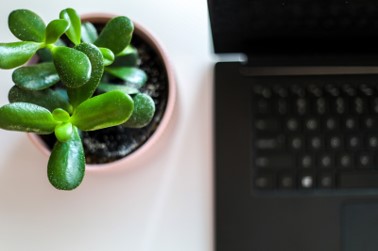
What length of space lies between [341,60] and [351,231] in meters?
0.18

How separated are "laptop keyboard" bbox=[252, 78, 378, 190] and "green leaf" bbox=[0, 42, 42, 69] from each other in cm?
25

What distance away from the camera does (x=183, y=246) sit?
1.94 feet

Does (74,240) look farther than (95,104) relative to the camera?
Yes

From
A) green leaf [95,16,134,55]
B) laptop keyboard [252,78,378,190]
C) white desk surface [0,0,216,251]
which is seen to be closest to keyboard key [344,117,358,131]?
laptop keyboard [252,78,378,190]

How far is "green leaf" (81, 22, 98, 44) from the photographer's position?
529 millimetres

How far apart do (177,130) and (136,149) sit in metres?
0.06

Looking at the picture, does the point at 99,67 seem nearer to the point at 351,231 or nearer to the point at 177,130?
the point at 177,130

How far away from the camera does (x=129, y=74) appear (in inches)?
21.5

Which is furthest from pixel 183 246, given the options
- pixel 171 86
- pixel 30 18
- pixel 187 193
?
pixel 30 18

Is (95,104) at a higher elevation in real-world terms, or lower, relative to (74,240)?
higher

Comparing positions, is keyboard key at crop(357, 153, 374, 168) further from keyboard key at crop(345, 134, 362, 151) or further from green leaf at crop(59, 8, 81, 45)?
green leaf at crop(59, 8, 81, 45)

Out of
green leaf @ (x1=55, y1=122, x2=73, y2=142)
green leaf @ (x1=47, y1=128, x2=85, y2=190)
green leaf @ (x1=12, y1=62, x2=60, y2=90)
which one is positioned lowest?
green leaf @ (x1=47, y1=128, x2=85, y2=190)

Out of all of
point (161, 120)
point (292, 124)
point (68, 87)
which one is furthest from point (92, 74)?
point (292, 124)

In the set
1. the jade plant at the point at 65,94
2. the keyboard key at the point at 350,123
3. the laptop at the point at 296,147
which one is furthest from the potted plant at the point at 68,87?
the keyboard key at the point at 350,123
